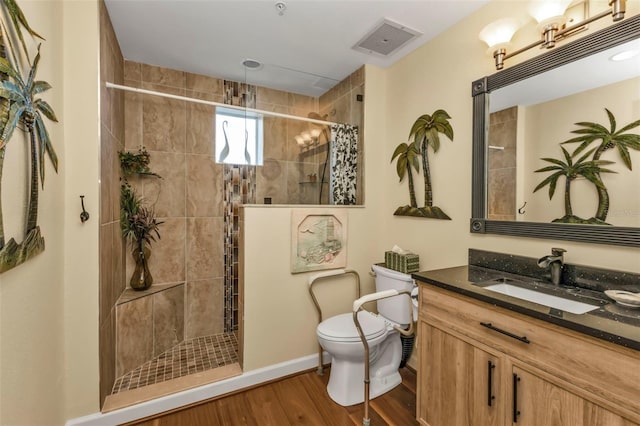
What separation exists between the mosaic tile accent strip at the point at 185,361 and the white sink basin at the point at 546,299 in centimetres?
195

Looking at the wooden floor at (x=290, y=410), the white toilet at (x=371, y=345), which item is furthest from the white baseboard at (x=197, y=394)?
the white toilet at (x=371, y=345)

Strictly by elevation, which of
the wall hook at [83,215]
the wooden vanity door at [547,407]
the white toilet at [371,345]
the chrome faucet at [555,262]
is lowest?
the white toilet at [371,345]

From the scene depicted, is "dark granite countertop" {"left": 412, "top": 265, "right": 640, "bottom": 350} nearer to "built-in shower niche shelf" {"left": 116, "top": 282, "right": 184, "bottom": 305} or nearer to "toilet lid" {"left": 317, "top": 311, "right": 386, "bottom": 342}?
"toilet lid" {"left": 317, "top": 311, "right": 386, "bottom": 342}

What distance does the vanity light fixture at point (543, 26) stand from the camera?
46.8 inches

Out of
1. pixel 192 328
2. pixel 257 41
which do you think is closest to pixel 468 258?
pixel 257 41

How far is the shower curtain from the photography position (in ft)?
8.16

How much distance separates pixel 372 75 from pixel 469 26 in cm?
84

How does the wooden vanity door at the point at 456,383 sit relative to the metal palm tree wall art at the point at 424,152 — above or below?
below

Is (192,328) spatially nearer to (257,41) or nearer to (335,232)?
(335,232)

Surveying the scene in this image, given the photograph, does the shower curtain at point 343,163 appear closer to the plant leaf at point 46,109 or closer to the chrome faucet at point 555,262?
the chrome faucet at point 555,262

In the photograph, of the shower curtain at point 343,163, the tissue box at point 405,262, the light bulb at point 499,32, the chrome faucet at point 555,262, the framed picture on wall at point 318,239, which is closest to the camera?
the chrome faucet at point 555,262

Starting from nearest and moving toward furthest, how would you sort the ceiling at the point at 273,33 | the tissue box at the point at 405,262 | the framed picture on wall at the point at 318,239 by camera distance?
1. the ceiling at the point at 273,33
2. the tissue box at the point at 405,262
3. the framed picture on wall at the point at 318,239

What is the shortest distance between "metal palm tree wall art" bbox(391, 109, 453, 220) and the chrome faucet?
659 millimetres

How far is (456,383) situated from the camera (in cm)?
131
